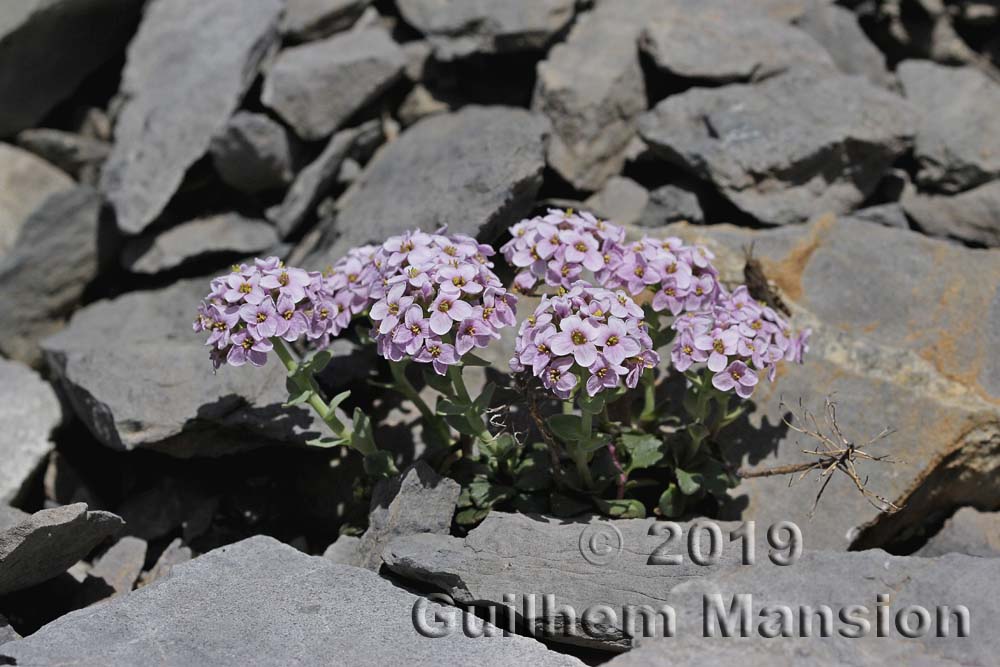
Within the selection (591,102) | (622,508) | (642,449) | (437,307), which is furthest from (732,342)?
(591,102)

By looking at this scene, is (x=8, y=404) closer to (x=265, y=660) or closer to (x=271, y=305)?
(x=271, y=305)

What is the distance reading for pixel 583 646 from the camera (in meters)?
4.38

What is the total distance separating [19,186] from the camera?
7.71m

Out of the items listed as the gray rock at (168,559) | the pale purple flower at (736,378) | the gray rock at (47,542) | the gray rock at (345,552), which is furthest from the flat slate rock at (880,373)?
the gray rock at (47,542)

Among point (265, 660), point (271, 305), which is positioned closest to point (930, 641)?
point (265, 660)

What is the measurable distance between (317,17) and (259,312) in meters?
3.93

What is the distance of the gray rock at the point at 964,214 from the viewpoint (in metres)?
6.39

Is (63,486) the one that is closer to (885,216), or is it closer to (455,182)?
(455,182)

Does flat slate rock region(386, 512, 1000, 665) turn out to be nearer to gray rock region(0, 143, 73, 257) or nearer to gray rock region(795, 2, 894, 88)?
gray rock region(795, 2, 894, 88)

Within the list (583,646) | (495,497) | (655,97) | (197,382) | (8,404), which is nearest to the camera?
(583,646)

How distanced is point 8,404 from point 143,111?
242 cm

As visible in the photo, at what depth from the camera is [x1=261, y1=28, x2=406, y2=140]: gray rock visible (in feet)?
23.1

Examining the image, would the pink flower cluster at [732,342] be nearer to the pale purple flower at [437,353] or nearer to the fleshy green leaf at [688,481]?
the fleshy green leaf at [688,481]

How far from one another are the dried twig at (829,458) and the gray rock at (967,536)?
566mm
